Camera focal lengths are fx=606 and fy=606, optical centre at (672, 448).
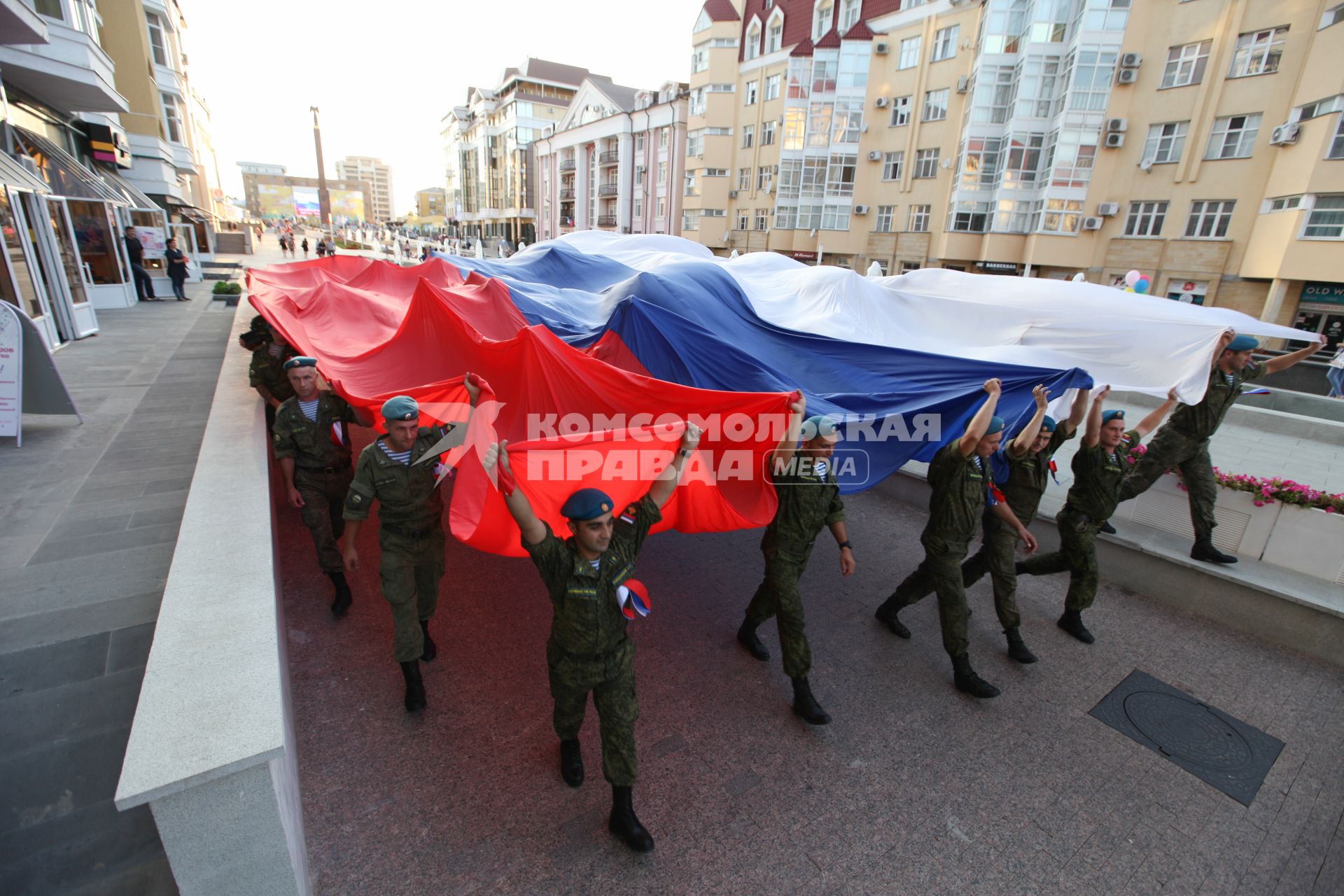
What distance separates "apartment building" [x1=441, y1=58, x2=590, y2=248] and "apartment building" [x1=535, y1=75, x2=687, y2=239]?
4.58 m

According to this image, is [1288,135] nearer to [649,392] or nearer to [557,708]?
[649,392]

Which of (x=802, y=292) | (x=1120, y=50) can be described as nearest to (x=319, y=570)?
(x=802, y=292)

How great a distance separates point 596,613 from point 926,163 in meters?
29.7

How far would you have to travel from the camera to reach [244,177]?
104 m

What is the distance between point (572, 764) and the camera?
3.14 meters

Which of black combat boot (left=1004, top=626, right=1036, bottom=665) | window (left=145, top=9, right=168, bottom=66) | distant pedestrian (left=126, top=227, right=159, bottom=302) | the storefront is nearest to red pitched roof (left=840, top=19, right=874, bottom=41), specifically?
the storefront

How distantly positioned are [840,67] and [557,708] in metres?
32.8

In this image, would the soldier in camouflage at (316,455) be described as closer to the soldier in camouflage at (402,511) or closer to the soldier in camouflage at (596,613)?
the soldier in camouflage at (402,511)

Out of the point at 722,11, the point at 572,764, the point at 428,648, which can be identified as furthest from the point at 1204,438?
the point at 722,11

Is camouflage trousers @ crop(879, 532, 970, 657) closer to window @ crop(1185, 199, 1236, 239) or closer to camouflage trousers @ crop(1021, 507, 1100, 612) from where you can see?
camouflage trousers @ crop(1021, 507, 1100, 612)

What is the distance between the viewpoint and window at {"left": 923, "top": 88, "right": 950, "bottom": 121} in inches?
1008

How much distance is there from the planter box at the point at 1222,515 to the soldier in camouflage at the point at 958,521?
2633mm

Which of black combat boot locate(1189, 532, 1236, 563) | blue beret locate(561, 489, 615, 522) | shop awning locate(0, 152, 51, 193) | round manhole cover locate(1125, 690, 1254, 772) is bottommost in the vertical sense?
round manhole cover locate(1125, 690, 1254, 772)

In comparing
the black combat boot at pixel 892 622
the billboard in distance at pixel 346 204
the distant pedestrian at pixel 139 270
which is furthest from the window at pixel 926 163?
the billboard in distance at pixel 346 204
